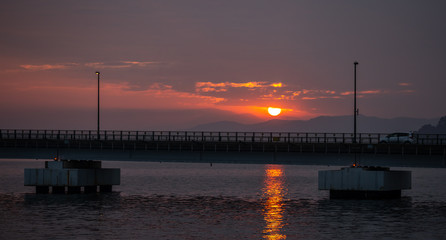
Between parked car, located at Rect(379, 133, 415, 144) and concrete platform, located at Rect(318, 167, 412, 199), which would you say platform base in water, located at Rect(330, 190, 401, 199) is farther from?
parked car, located at Rect(379, 133, 415, 144)

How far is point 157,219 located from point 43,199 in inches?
979

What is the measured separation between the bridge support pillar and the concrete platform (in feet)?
86.8

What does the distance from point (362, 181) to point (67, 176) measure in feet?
108

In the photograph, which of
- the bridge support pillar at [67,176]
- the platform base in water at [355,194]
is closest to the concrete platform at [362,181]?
the platform base in water at [355,194]

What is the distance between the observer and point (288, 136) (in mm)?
84688

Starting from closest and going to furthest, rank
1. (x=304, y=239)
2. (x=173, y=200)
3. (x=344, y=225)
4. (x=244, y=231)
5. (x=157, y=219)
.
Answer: (x=304, y=239) < (x=244, y=231) < (x=344, y=225) < (x=157, y=219) < (x=173, y=200)

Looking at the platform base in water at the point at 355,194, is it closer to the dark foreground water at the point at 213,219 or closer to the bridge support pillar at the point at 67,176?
the dark foreground water at the point at 213,219

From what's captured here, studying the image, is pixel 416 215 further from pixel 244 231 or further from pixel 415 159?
pixel 244 231

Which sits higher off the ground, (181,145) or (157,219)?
(181,145)

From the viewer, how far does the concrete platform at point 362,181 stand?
7625cm

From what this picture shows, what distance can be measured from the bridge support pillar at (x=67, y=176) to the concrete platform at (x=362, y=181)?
26.5m

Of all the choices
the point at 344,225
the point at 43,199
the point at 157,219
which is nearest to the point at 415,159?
the point at 344,225

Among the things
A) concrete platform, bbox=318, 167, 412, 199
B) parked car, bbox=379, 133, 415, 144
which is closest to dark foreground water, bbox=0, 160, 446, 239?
concrete platform, bbox=318, 167, 412, 199

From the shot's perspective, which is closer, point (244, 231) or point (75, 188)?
point (244, 231)
